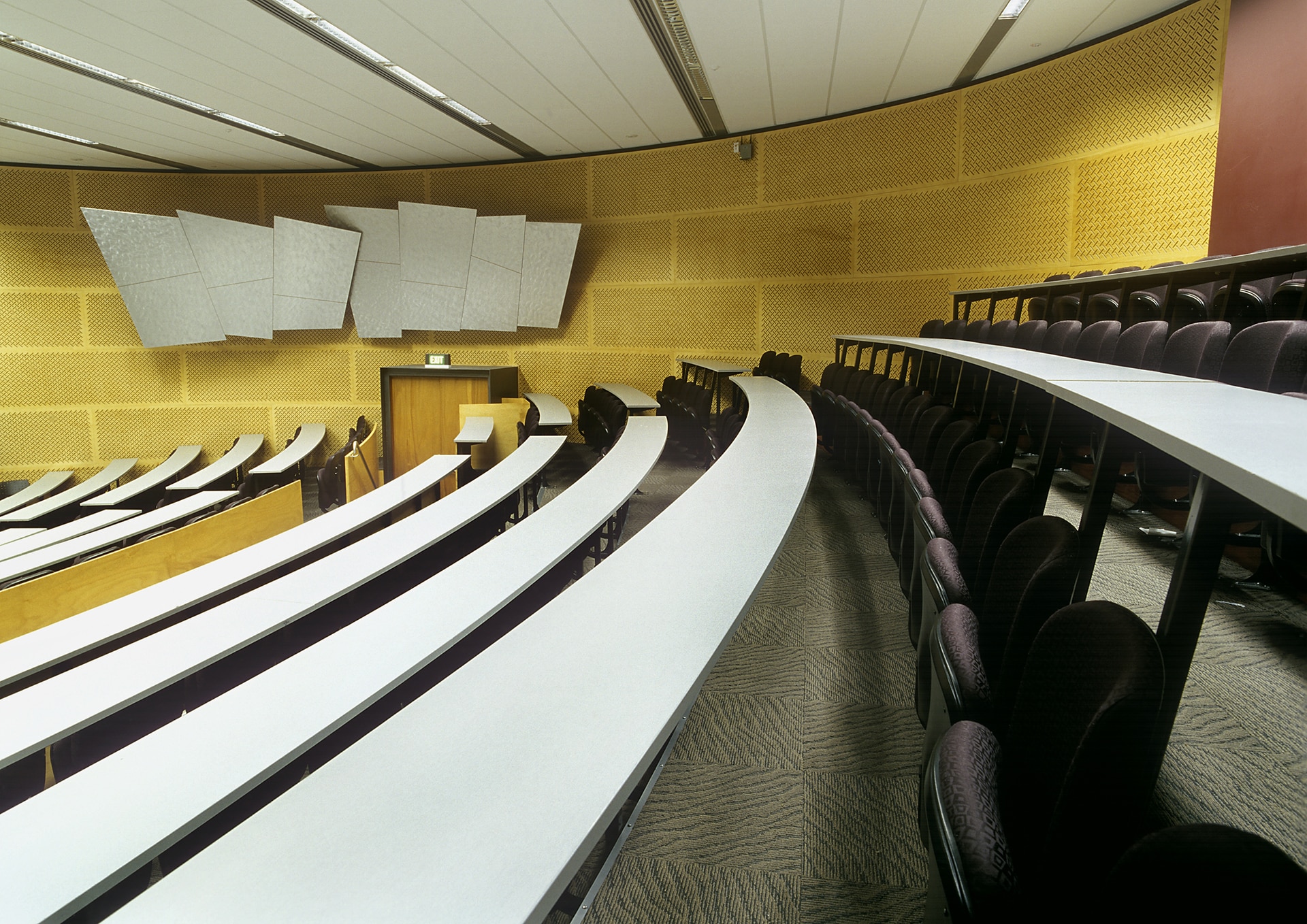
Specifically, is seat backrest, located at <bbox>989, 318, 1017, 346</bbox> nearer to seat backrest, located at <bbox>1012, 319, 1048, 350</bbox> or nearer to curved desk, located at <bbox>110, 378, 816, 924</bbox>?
seat backrest, located at <bbox>1012, 319, 1048, 350</bbox>

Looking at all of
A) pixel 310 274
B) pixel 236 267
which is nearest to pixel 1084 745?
pixel 310 274

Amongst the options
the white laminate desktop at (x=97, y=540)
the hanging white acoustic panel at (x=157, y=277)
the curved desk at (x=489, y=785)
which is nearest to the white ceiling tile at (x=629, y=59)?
the white laminate desktop at (x=97, y=540)

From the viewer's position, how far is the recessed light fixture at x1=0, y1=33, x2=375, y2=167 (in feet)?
12.2

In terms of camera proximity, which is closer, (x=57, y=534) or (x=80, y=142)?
(x=57, y=534)

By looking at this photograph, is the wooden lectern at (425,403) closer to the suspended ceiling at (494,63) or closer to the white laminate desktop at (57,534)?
the suspended ceiling at (494,63)

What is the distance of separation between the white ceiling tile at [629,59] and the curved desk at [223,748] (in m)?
3.20

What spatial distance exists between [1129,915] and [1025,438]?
282 cm

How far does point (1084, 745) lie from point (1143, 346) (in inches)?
69.3

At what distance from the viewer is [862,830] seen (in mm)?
1063

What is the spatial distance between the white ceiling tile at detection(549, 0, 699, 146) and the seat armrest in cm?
337

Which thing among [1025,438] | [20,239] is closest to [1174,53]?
[1025,438]

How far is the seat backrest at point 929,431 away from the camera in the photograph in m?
1.76

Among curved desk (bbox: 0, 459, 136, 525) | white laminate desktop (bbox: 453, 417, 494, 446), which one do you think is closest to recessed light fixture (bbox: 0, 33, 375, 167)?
curved desk (bbox: 0, 459, 136, 525)

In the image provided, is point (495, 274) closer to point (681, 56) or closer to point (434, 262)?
point (434, 262)
